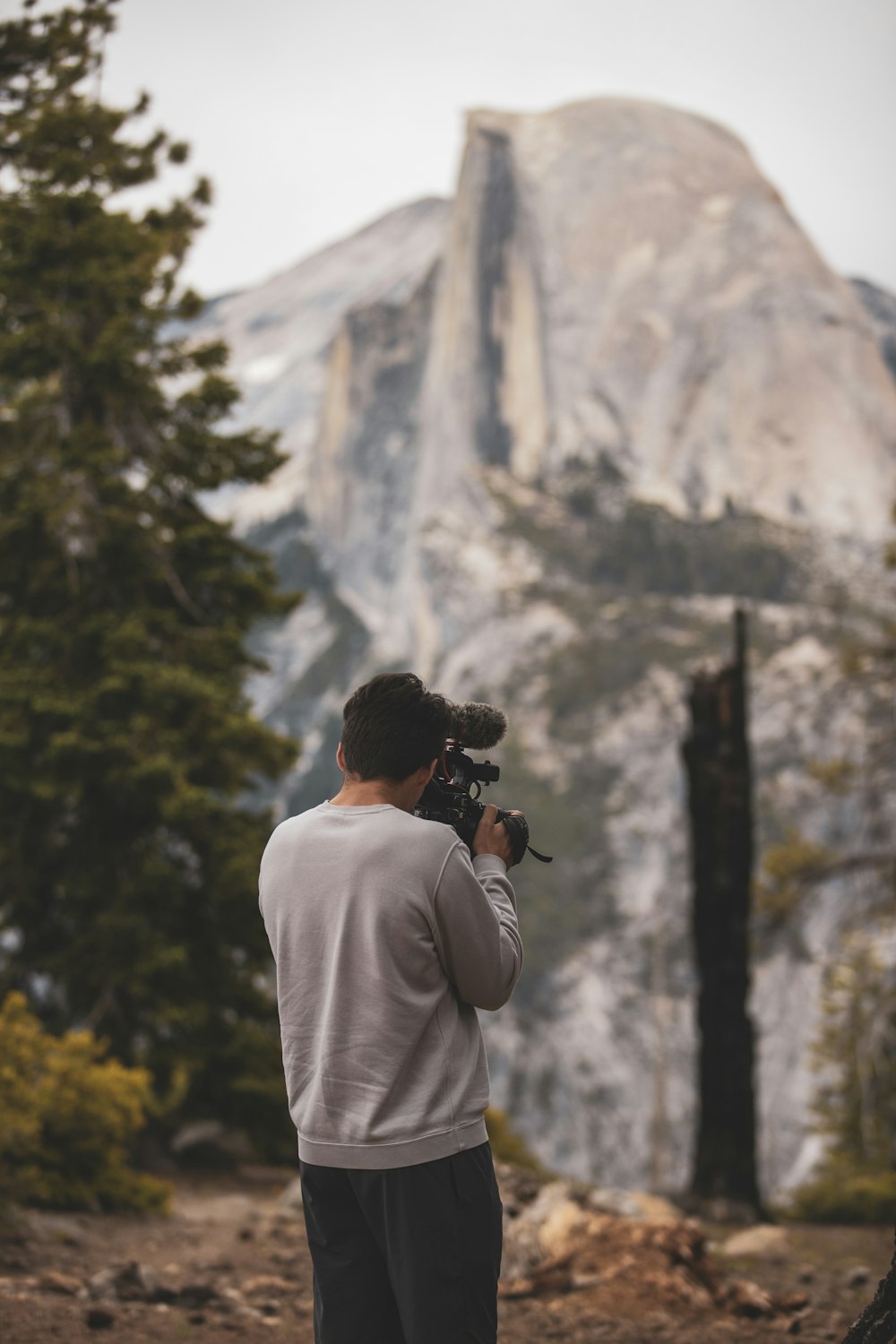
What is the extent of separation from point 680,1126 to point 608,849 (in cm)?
1902

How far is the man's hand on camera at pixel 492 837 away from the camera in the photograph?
2.52m

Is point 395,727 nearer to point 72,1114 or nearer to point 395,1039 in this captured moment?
point 395,1039

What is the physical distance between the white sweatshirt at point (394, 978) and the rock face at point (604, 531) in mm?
51324

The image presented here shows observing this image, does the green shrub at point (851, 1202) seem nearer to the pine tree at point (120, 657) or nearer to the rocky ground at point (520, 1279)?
the rocky ground at point (520, 1279)

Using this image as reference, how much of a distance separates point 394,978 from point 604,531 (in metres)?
92.8

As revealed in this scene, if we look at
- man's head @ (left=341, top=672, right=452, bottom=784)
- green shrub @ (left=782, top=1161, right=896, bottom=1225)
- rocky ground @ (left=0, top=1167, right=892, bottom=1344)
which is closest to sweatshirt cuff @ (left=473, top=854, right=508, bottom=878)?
man's head @ (left=341, top=672, right=452, bottom=784)

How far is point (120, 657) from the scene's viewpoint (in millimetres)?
10828

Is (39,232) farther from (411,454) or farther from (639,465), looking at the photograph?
(411,454)

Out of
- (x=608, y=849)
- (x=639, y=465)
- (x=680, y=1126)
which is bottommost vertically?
(x=680, y=1126)

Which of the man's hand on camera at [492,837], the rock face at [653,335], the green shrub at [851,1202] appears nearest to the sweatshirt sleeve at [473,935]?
the man's hand on camera at [492,837]

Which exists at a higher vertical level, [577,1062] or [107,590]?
[107,590]

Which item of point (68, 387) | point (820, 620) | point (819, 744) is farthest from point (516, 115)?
point (68, 387)

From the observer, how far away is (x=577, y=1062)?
6200 centimetres

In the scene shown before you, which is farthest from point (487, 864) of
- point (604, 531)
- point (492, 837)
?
point (604, 531)
